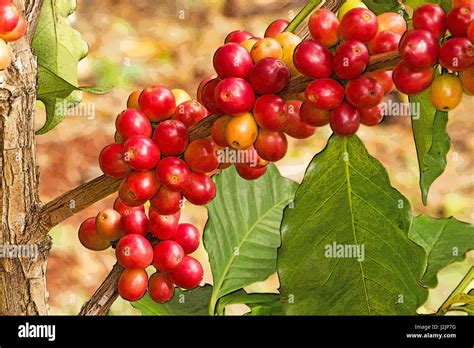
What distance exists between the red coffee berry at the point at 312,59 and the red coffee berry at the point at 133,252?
0.50ft

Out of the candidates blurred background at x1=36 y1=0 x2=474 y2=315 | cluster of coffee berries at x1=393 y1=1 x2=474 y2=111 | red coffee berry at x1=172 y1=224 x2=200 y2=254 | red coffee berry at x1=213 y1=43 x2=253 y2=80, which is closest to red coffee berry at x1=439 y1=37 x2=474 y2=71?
cluster of coffee berries at x1=393 y1=1 x2=474 y2=111

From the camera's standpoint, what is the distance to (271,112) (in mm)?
404

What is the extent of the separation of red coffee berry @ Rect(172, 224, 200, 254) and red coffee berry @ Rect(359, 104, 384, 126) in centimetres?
14

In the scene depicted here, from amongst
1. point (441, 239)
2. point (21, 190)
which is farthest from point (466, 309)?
point (21, 190)

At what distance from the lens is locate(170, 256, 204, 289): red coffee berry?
1.62 ft

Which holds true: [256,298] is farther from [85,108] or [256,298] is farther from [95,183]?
[85,108]

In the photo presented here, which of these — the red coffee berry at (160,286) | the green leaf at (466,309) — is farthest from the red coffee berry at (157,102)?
the green leaf at (466,309)

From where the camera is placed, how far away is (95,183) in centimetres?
46

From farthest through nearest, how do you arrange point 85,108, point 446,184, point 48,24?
point 446,184 → point 85,108 → point 48,24

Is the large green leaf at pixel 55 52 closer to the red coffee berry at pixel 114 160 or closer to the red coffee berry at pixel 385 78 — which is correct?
the red coffee berry at pixel 114 160

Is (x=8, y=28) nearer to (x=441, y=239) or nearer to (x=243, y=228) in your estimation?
(x=243, y=228)

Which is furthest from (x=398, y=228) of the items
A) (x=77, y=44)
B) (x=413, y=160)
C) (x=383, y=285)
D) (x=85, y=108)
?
(x=413, y=160)

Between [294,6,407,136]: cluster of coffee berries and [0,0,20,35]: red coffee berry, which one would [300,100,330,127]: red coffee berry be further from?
[0,0,20,35]: red coffee berry

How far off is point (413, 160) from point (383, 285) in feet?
2.41
